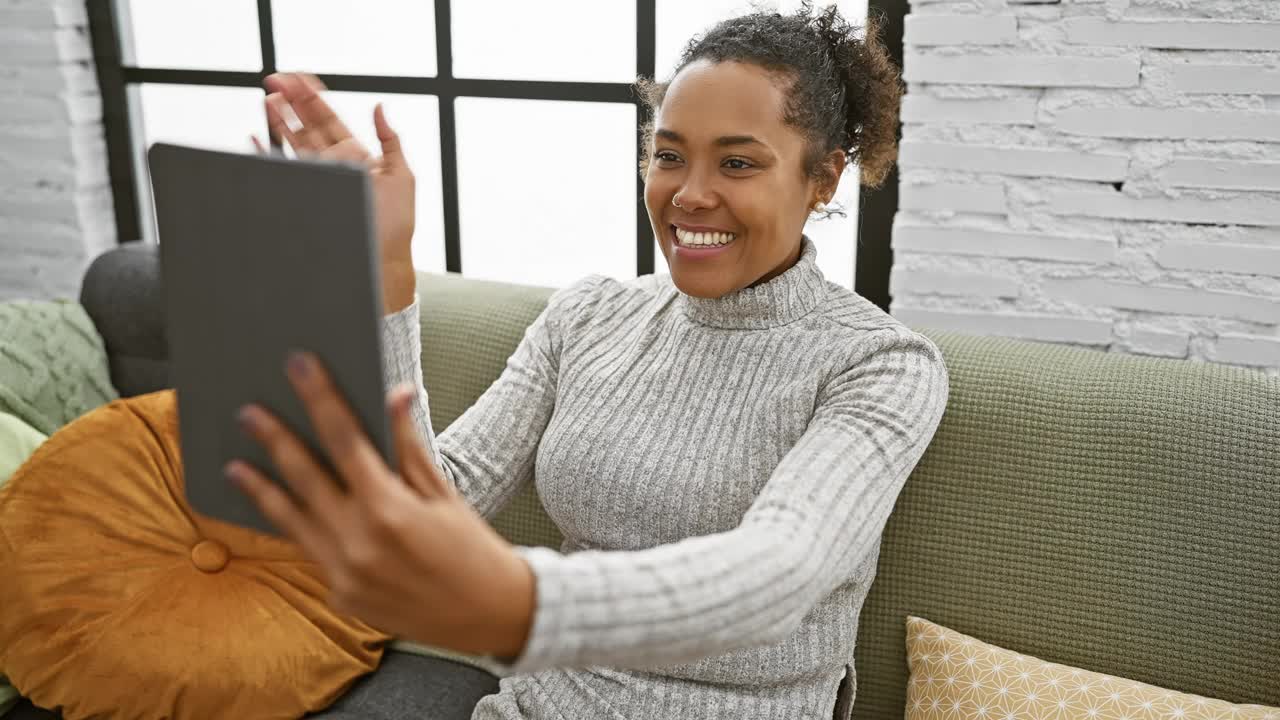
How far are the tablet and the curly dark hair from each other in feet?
2.59

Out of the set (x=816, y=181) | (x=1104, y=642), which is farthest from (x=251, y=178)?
(x=1104, y=642)

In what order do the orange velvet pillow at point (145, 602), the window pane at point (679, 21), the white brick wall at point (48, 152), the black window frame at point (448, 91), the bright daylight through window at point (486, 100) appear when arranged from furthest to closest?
the white brick wall at point (48, 152) < the bright daylight through window at point (486, 100) < the window pane at point (679, 21) < the black window frame at point (448, 91) < the orange velvet pillow at point (145, 602)

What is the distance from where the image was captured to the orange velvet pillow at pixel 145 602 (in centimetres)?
142

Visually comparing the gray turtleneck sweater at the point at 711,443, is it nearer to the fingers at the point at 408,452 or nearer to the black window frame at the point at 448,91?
the fingers at the point at 408,452

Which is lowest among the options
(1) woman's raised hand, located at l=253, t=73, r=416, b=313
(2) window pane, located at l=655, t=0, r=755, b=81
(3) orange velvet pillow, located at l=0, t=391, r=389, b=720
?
(3) orange velvet pillow, located at l=0, t=391, r=389, b=720

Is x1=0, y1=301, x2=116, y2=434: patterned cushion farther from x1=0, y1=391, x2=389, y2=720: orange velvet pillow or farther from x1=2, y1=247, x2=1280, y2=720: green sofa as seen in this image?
x1=2, y1=247, x2=1280, y2=720: green sofa

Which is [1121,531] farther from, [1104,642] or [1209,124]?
[1209,124]

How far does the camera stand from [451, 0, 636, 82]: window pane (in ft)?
7.09

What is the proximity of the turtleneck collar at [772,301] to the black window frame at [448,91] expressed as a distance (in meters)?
0.61

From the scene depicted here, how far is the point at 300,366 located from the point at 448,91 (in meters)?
1.80

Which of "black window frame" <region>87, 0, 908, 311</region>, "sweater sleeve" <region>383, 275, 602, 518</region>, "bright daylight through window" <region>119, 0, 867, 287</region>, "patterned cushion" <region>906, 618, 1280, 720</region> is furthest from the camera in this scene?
"bright daylight through window" <region>119, 0, 867, 287</region>

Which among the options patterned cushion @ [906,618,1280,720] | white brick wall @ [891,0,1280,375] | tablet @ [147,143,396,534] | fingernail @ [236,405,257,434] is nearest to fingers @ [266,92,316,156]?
tablet @ [147,143,396,534]

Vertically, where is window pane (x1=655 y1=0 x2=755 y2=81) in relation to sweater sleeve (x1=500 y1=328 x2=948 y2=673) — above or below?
above

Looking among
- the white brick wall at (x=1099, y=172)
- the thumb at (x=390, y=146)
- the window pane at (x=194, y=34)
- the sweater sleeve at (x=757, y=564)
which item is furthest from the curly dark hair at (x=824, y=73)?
the window pane at (x=194, y=34)
